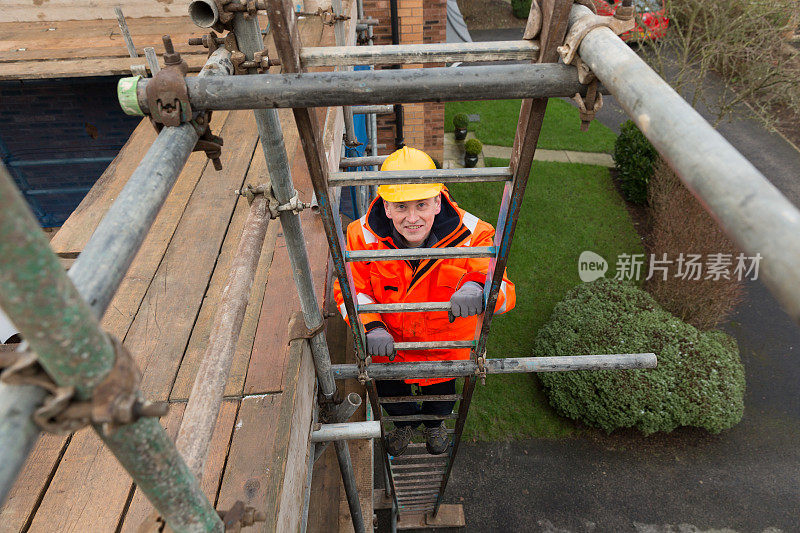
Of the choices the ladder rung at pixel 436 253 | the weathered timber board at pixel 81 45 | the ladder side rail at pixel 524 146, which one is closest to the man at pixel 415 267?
Result: the ladder side rail at pixel 524 146

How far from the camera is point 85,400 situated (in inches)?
32.4

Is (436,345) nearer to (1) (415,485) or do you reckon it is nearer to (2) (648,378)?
(1) (415,485)

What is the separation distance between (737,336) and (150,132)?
888 cm

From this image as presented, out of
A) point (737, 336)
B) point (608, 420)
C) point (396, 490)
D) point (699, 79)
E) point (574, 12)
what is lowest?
point (737, 336)

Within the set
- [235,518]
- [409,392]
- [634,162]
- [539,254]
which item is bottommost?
[539,254]

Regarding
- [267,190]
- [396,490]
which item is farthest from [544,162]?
[267,190]

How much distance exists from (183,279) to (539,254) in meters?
7.45

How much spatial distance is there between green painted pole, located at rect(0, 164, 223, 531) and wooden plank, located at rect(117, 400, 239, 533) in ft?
4.37

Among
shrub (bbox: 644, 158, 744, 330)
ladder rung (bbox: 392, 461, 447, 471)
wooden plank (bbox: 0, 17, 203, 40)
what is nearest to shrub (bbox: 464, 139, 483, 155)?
shrub (bbox: 644, 158, 744, 330)

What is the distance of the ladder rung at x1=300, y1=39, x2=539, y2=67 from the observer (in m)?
1.58

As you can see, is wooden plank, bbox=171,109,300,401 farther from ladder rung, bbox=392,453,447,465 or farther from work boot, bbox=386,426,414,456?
ladder rung, bbox=392,453,447,465

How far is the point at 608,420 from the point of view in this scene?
653 centimetres

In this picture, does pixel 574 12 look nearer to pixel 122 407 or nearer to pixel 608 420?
pixel 122 407

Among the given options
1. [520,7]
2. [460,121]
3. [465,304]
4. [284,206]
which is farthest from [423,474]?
[520,7]
